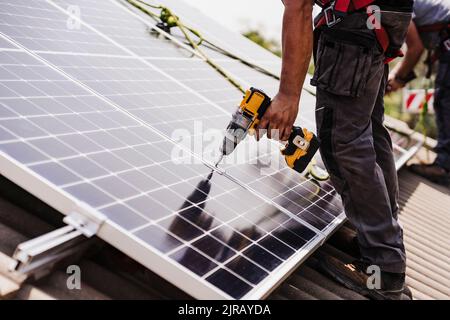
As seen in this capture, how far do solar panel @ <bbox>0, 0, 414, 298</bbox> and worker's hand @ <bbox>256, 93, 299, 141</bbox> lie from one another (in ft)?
1.29

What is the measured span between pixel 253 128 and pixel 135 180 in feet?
2.41

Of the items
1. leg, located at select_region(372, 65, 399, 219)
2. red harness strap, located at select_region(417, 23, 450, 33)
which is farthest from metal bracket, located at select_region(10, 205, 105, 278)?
red harness strap, located at select_region(417, 23, 450, 33)

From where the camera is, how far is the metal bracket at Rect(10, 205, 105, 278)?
1655 mm

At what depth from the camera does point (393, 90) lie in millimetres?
5586

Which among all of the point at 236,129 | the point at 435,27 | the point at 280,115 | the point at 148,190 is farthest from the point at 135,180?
the point at 435,27

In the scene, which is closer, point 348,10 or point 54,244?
point 54,244

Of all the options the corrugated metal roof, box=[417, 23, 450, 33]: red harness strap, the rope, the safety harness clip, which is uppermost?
box=[417, 23, 450, 33]: red harness strap

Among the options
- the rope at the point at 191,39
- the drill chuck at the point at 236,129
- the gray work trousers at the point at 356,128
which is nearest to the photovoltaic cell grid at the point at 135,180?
the drill chuck at the point at 236,129

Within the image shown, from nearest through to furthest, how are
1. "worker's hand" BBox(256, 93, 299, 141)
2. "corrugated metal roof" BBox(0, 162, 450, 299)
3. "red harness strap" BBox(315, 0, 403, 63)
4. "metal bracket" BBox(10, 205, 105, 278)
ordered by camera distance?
1. "metal bracket" BBox(10, 205, 105, 278)
2. "corrugated metal roof" BBox(0, 162, 450, 299)
3. "red harness strap" BBox(315, 0, 403, 63)
4. "worker's hand" BBox(256, 93, 299, 141)

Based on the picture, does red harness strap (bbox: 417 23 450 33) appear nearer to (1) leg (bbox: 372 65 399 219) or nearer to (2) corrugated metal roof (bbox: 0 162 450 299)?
(2) corrugated metal roof (bbox: 0 162 450 299)

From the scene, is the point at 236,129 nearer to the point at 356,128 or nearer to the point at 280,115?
the point at 280,115

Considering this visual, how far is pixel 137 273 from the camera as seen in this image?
212cm

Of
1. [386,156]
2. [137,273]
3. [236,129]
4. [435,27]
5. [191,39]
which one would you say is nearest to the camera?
[137,273]
